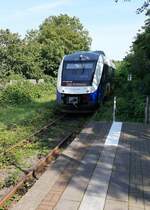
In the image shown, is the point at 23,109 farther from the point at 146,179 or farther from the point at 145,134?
the point at 146,179

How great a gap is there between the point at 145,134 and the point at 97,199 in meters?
6.50

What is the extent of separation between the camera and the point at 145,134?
12609 mm

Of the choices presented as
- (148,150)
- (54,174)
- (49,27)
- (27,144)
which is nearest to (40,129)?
(27,144)

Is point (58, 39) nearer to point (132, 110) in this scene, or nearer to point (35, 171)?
point (132, 110)

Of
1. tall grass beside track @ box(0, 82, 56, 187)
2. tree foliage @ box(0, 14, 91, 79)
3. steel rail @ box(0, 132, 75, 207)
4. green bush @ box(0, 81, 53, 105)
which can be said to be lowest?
steel rail @ box(0, 132, 75, 207)

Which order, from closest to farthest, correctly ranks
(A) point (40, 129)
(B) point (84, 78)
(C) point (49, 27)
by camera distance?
(A) point (40, 129)
(B) point (84, 78)
(C) point (49, 27)

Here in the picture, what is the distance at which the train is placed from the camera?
62.3 feet

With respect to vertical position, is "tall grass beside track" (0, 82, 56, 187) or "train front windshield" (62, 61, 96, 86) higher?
"train front windshield" (62, 61, 96, 86)

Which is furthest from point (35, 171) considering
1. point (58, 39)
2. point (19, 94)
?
point (58, 39)

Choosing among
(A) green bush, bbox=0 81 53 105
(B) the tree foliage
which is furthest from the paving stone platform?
(B) the tree foliage

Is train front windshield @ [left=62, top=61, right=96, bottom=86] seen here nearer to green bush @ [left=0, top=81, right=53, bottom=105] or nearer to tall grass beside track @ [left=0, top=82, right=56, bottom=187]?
tall grass beside track @ [left=0, top=82, right=56, bottom=187]

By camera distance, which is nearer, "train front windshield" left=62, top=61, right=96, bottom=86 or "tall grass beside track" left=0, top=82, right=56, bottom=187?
"tall grass beside track" left=0, top=82, right=56, bottom=187

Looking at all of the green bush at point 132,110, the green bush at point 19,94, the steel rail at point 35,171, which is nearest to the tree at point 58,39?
the green bush at point 19,94

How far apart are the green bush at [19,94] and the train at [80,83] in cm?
476
